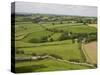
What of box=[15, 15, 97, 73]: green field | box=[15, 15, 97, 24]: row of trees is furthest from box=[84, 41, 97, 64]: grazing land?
box=[15, 15, 97, 24]: row of trees

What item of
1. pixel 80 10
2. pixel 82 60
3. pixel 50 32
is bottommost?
pixel 82 60

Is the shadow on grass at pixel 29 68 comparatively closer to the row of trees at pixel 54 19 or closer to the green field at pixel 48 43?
the green field at pixel 48 43

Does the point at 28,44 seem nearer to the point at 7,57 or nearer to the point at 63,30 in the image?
the point at 7,57

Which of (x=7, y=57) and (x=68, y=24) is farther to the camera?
(x=68, y=24)

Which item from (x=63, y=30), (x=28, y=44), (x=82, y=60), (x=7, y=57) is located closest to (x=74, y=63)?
(x=82, y=60)

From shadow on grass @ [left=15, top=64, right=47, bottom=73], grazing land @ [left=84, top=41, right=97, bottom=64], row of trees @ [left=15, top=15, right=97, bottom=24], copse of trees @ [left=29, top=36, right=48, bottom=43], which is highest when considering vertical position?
row of trees @ [left=15, top=15, right=97, bottom=24]

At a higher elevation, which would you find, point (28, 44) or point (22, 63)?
point (28, 44)

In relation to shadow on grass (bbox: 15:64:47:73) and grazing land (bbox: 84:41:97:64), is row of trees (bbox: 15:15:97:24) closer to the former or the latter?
grazing land (bbox: 84:41:97:64)

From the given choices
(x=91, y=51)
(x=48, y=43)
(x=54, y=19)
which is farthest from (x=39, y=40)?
(x=91, y=51)
